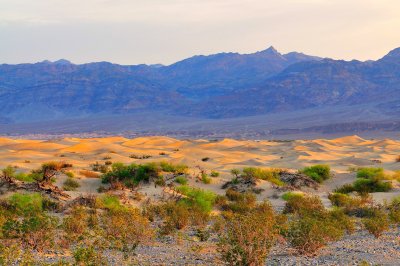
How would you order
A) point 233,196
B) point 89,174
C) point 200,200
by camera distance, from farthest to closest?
point 89,174, point 233,196, point 200,200

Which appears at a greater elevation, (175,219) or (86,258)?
(86,258)

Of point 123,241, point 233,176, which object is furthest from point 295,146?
point 123,241

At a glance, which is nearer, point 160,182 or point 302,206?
point 302,206

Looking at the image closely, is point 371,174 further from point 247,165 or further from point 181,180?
point 247,165

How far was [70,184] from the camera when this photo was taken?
71.3 feet

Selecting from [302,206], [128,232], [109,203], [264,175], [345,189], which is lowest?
[345,189]

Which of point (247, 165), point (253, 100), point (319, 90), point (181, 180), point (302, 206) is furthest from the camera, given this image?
point (253, 100)

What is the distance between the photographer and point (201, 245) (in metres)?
12.3

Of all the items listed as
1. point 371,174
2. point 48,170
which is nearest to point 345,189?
point 371,174

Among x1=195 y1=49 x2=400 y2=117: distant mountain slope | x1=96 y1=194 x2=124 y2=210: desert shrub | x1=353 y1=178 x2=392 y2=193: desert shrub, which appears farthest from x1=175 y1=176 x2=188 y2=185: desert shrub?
x1=195 y1=49 x2=400 y2=117: distant mountain slope

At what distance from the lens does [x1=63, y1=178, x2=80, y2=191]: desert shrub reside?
69.0 feet

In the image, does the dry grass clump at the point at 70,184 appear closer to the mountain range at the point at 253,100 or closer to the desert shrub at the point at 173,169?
the desert shrub at the point at 173,169

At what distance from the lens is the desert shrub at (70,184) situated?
21028 mm

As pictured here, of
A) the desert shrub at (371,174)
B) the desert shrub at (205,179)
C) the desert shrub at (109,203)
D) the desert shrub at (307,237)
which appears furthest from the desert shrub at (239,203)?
the desert shrub at (371,174)
